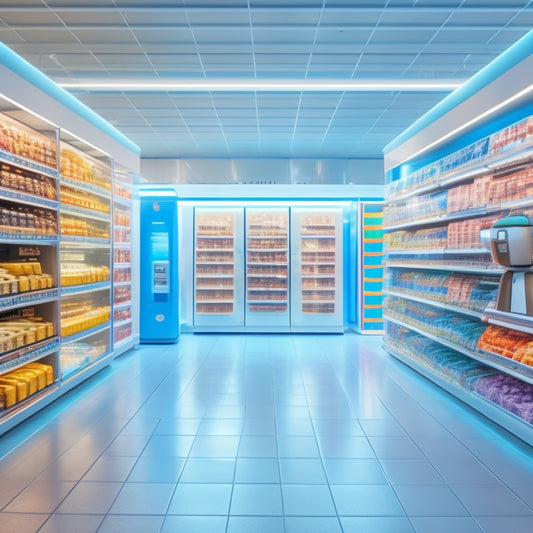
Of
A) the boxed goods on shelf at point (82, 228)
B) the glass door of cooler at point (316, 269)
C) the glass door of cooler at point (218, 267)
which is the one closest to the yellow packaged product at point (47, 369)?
the boxed goods on shelf at point (82, 228)

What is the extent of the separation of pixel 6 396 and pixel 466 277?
4.53m

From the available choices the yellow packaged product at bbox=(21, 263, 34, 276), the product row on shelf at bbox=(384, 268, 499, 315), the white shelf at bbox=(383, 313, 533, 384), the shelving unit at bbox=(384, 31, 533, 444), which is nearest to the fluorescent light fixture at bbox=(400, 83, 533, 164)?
the shelving unit at bbox=(384, 31, 533, 444)

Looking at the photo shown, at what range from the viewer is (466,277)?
505cm

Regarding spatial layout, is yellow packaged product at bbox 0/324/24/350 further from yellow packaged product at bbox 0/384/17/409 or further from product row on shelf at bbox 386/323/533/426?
product row on shelf at bbox 386/323/533/426

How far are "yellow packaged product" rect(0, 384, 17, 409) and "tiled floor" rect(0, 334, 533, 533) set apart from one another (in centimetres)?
26

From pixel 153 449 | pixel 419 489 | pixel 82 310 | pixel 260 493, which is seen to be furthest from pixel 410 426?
pixel 82 310

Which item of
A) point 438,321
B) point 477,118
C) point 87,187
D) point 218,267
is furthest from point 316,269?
point 477,118

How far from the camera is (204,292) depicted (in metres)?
9.30

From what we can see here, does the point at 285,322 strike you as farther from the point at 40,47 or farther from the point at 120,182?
the point at 40,47

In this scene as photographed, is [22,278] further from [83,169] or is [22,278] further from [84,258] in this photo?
[83,169]

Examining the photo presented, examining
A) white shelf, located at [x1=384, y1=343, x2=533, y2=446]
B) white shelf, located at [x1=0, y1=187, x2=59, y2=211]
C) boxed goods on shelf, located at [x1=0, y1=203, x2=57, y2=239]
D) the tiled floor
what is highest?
white shelf, located at [x1=0, y1=187, x2=59, y2=211]

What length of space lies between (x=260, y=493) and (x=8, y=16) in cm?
570

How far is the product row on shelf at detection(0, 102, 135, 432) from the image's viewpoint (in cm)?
388

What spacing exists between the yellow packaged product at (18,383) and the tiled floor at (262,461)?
0.27m
